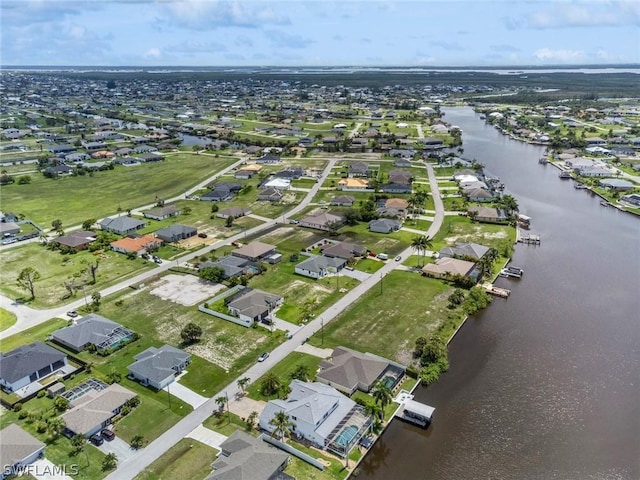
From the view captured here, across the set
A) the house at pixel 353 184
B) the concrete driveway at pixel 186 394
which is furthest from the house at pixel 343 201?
the concrete driveway at pixel 186 394

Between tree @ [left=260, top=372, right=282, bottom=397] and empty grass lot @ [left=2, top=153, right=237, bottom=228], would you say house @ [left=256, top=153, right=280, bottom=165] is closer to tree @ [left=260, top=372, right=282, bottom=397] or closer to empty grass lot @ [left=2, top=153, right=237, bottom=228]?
empty grass lot @ [left=2, top=153, right=237, bottom=228]

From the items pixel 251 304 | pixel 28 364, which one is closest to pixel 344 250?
pixel 251 304

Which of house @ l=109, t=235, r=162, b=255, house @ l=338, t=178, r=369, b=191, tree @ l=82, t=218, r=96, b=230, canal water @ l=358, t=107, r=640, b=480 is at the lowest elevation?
canal water @ l=358, t=107, r=640, b=480

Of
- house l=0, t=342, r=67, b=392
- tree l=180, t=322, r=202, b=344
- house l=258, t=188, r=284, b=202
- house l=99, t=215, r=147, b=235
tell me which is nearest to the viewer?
house l=0, t=342, r=67, b=392

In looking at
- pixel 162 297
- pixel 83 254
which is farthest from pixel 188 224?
pixel 162 297

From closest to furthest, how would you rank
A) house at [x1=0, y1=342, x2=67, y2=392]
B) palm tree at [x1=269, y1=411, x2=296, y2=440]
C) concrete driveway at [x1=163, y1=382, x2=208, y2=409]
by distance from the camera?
palm tree at [x1=269, y1=411, x2=296, y2=440] < concrete driveway at [x1=163, y1=382, x2=208, y2=409] < house at [x1=0, y1=342, x2=67, y2=392]

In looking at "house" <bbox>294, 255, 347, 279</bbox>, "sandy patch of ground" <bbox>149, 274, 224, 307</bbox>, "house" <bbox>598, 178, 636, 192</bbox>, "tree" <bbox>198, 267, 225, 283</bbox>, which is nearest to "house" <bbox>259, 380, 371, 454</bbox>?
"sandy patch of ground" <bbox>149, 274, 224, 307</bbox>

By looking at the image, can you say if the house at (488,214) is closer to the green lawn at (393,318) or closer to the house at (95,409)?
the green lawn at (393,318)
